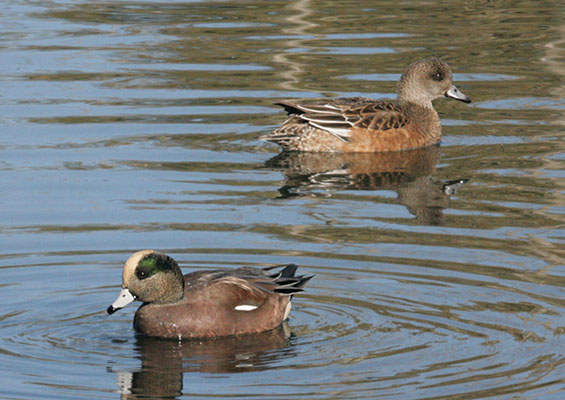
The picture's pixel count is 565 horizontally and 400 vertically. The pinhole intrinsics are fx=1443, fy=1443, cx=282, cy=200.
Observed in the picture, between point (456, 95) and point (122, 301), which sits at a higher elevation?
point (122, 301)

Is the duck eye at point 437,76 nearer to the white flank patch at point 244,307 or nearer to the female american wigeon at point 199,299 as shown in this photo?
the female american wigeon at point 199,299

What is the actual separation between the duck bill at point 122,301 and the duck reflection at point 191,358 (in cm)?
27

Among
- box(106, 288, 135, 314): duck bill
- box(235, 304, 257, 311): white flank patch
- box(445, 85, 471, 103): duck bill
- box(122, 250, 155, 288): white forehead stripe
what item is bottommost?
box(445, 85, 471, 103): duck bill

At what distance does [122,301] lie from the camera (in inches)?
342

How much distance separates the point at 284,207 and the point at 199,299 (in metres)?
3.16

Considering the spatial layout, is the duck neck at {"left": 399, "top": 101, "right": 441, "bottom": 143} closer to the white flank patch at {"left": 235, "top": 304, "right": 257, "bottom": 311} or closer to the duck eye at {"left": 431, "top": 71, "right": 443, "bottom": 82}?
the duck eye at {"left": 431, "top": 71, "right": 443, "bottom": 82}

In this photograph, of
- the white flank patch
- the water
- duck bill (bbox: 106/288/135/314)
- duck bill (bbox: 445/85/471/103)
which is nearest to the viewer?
the water

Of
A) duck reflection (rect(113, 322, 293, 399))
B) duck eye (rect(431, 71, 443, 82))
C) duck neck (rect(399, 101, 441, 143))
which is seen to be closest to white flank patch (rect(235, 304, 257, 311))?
duck reflection (rect(113, 322, 293, 399))

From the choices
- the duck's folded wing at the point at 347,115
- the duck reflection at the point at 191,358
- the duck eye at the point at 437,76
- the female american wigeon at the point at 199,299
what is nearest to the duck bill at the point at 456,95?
the duck eye at the point at 437,76

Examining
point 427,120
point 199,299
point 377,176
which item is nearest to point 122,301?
point 199,299

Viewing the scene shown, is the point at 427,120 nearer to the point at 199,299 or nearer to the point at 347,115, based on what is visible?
the point at 347,115

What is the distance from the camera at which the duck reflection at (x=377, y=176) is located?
40.2ft

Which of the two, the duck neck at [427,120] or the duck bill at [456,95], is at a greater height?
the duck bill at [456,95]

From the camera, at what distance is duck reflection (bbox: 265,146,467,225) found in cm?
1226
